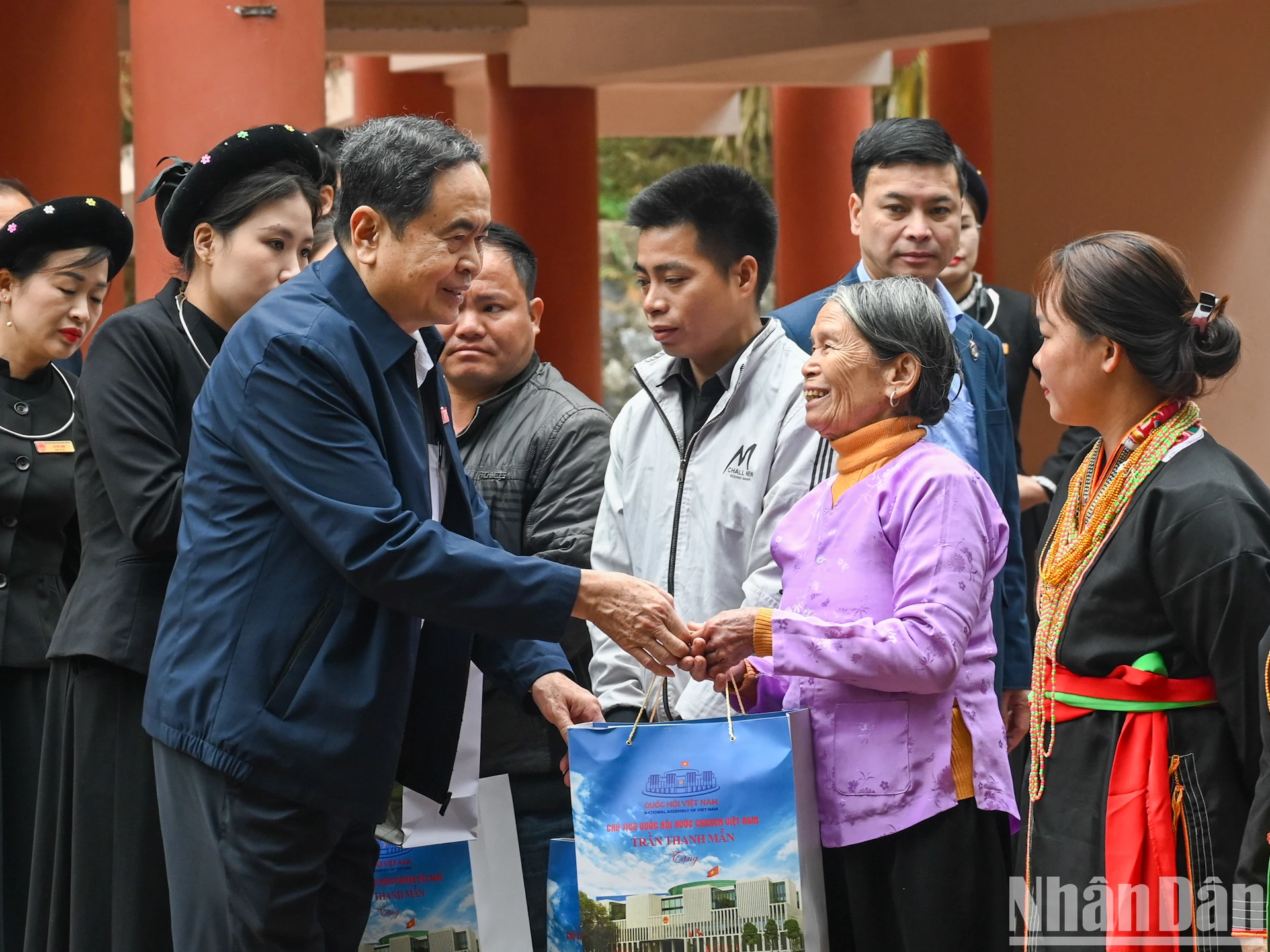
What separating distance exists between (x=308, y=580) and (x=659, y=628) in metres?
0.63

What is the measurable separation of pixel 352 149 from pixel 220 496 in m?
0.68

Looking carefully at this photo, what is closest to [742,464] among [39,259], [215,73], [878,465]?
[878,465]

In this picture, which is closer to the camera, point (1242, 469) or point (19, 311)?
point (1242, 469)

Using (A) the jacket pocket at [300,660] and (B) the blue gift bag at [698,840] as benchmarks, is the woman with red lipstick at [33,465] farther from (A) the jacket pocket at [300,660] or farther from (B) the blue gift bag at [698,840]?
(B) the blue gift bag at [698,840]

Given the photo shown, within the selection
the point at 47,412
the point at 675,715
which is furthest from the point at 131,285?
the point at 675,715

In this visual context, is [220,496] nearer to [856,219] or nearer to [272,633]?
[272,633]

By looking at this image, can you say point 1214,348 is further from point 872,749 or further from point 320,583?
point 320,583

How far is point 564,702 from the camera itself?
314cm

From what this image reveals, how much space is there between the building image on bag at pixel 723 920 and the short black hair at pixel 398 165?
128 centimetres

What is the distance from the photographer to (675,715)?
3379mm

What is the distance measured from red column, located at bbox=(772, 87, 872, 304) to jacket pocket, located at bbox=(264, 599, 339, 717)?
10930mm

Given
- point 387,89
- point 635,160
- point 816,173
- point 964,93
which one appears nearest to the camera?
point 964,93

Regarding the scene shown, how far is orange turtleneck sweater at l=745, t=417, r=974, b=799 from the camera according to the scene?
289cm

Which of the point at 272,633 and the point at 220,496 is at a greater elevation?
the point at 220,496
